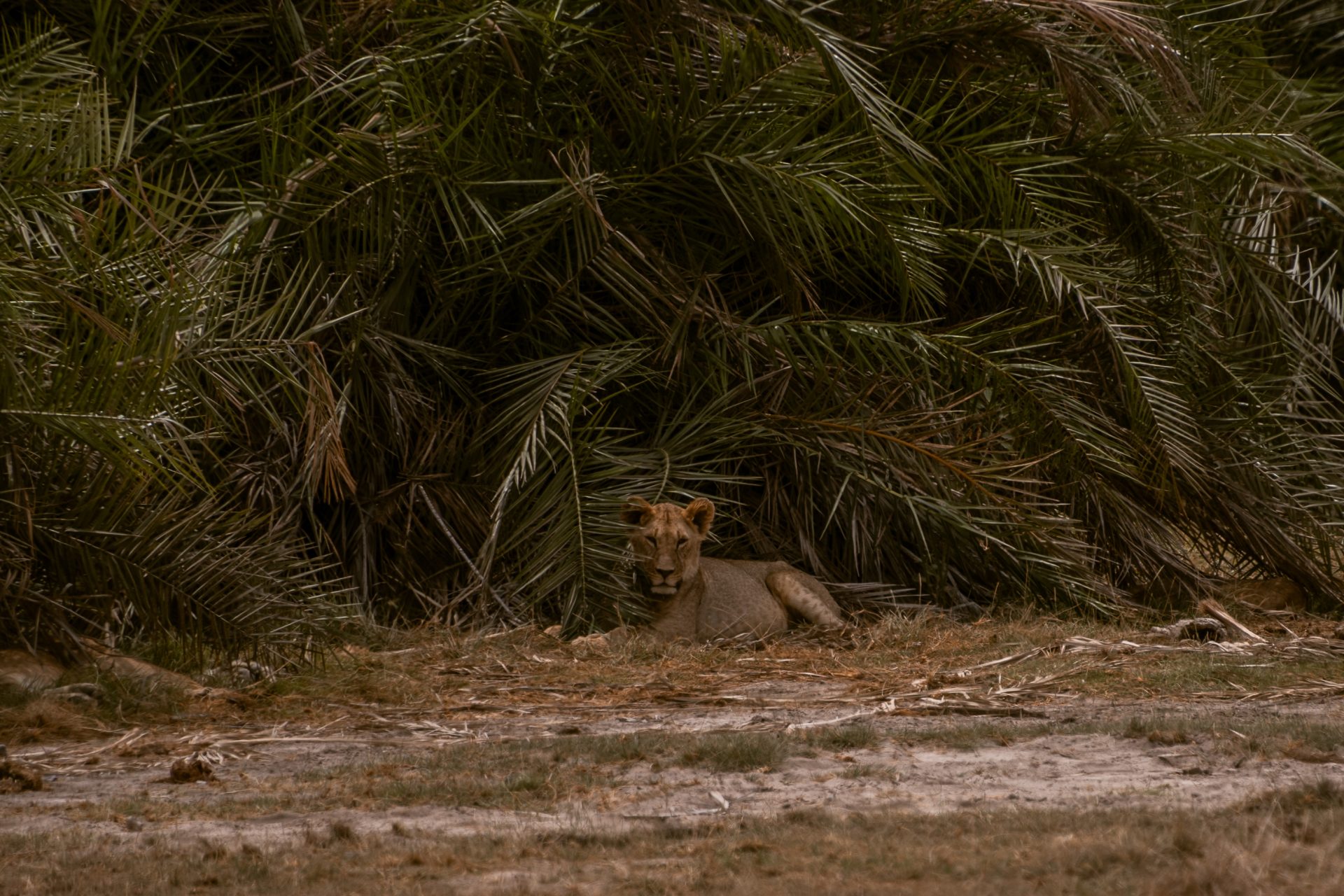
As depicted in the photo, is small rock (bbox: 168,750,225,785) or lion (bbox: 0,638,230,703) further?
lion (bbox: 0,638,230,703)

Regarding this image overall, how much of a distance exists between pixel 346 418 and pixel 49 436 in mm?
2779

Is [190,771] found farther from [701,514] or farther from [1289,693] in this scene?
[701,514]

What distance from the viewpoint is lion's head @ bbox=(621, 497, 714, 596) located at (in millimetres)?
7852

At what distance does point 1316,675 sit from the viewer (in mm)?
6176

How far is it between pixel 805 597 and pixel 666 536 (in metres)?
0.84

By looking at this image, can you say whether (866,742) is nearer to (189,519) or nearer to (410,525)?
(189,519)

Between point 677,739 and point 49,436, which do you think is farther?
point 49,436

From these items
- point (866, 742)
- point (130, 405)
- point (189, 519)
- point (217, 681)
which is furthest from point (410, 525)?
point (866, 742)

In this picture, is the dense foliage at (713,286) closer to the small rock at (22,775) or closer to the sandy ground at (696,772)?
the sandy ground at (696,772)

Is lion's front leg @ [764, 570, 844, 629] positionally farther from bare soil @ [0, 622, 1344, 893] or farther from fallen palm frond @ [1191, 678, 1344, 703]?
fallen palm frond @ [1191, 678, 1344, 703]

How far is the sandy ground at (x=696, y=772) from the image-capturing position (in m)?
3.82

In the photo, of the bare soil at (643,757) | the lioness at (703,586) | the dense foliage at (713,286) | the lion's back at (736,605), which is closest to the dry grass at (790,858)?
the bare soil at (643,757)

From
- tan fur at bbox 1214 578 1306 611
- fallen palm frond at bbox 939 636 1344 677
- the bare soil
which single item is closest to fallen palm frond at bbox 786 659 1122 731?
the bare soil

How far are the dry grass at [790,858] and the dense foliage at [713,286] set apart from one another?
333 cm
